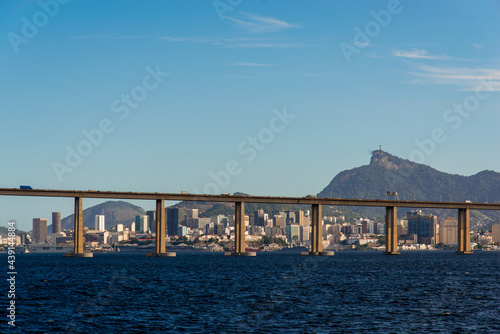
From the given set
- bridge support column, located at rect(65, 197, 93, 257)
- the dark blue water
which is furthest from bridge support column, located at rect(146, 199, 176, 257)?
the dark blue water

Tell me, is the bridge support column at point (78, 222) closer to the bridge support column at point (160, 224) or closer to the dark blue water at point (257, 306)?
the bridge support column at point (160, 224)

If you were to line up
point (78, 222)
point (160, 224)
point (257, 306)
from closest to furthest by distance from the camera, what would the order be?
1. point (257, 306)
2. point (78, 222)
3. point (160, 224)

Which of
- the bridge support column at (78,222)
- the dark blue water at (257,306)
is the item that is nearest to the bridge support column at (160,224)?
the bridge support column at (78,222)

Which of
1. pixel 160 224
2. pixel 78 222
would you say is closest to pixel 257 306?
pixel 78 222

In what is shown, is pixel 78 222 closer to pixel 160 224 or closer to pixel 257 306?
pixel 160 224

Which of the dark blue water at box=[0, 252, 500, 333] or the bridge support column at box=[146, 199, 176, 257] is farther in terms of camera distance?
the bridge support column at box=[146, 199, 176, 257]

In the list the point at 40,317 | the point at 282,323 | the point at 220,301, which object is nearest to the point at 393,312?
the point at 282,323

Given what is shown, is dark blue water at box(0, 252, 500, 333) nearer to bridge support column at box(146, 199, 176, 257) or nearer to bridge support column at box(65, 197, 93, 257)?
bridge support column at box(65, 197, 93, 257)

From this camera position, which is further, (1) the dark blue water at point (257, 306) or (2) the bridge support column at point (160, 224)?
(2) the bridge support column at point (160, 224)

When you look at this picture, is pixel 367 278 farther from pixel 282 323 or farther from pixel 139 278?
pixel 282 323

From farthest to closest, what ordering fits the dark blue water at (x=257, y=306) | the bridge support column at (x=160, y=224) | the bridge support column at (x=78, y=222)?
the bridge support column at (x=160, y=224) → the bridge support column at (x=78, y=222) → the dark blue water at (x=257, y=306)

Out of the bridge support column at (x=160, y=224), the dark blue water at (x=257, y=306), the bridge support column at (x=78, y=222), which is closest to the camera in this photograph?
the dark blue water at (x=257, y=306)
